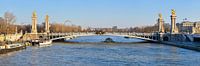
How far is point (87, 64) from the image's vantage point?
1227 inches

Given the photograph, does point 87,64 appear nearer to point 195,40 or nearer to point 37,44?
point 37,44

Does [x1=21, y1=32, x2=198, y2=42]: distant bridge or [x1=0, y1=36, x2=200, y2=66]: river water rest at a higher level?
[x1=21, y1=32, x2=198, y2=42]: distant bridge

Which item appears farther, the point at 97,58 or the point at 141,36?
the point at 141,36

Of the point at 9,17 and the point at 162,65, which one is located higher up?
the point at 9,17

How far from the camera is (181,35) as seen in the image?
73.0 m

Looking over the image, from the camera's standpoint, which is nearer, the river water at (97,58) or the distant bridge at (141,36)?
the river water at (97,58)

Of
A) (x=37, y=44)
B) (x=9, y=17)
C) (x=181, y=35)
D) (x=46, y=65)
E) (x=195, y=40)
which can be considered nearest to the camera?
(x=46, y=65)

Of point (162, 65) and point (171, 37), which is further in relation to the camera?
point (171, 37)

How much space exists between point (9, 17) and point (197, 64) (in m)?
52.2

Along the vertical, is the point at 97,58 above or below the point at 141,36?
below

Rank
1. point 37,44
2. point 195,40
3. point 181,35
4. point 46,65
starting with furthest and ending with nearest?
point 181,35, point 195,40, point 37,44, point 46,65

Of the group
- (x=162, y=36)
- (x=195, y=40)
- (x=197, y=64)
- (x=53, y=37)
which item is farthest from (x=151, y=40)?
(x=197, y=64)

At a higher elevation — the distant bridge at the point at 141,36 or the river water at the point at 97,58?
the distant bridge at the point at 141,36

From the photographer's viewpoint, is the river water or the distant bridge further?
the distant bridge
